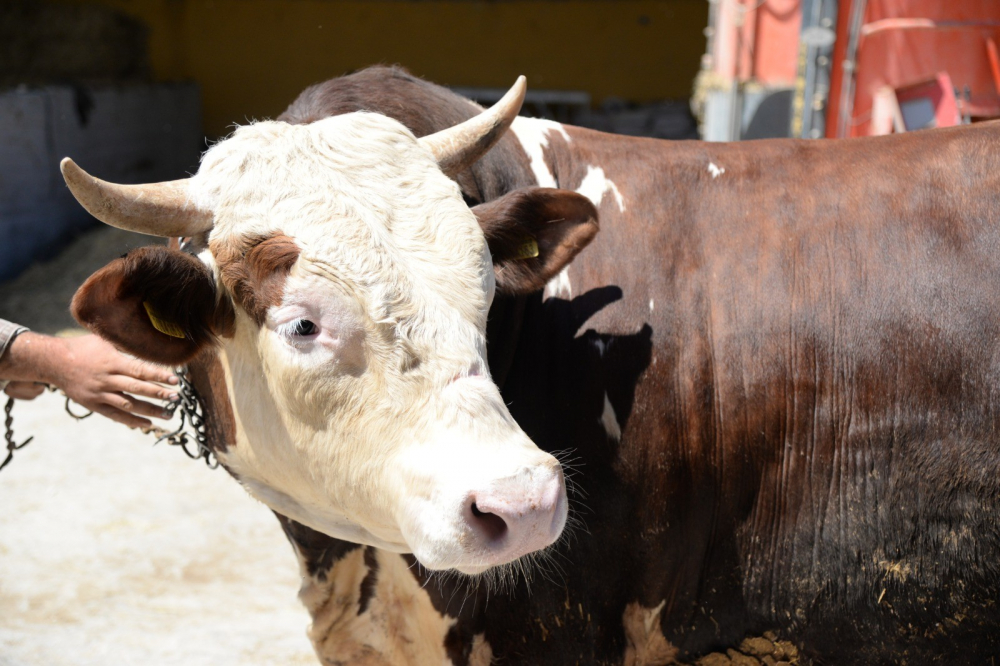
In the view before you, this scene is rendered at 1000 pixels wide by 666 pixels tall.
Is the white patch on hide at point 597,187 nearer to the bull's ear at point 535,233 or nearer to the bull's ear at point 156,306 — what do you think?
the bull's ear at point 535,233

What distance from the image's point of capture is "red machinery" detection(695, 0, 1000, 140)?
165 inches

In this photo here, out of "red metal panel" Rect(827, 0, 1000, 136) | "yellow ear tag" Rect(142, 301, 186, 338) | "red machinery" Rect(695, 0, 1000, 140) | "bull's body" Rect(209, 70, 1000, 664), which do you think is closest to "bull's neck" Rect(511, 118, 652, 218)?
"bull's body" Rect(209, 70, 1000, 664)

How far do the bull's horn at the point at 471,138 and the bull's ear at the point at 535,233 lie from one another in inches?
4.4

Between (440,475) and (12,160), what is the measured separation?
7.99 m

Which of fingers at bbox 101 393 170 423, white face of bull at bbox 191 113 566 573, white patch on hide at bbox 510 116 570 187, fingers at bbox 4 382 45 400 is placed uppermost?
white patch on hide at bbox 510 116 570 187

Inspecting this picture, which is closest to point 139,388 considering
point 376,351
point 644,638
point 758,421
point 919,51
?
point 376,351

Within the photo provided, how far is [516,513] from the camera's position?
158 centimetres

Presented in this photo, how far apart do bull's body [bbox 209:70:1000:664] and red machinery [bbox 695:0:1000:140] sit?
75.7 inches

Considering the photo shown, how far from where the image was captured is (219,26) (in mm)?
11906

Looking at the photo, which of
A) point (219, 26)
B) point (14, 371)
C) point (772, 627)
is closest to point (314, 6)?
point (219, 26)

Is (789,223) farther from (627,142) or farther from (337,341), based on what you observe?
(337,341)

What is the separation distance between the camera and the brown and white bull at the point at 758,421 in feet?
Result: 7.06

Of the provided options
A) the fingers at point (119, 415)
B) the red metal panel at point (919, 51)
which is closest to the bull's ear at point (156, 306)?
the fingers at point (119, 415)

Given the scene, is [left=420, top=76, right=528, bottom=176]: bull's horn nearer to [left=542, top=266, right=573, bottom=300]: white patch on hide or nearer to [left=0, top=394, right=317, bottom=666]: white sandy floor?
[left=542, top=266, right=573, bottom=300]: white patch on hide
